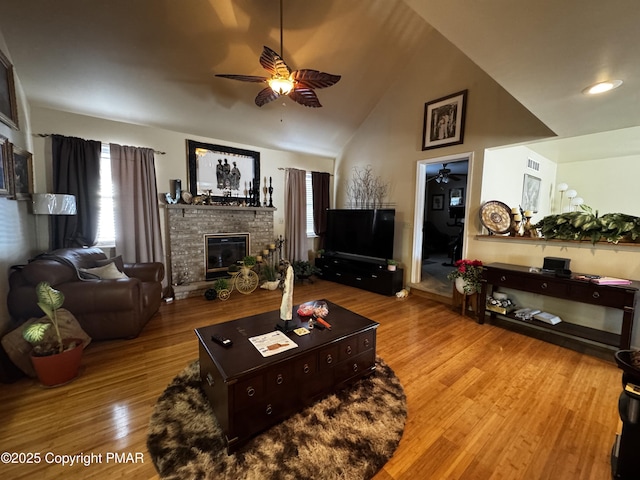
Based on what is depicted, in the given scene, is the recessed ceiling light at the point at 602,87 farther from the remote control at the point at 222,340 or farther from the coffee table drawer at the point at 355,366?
the remote control at the point at 222,340

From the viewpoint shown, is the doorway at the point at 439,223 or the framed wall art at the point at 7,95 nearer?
the framed wall art at the point at 7,95

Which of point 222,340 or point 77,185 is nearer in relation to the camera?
point 222,340

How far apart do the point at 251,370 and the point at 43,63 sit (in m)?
4.12

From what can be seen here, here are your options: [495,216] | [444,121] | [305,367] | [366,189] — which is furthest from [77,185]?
[495,216]

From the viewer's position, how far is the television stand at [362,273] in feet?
14.2

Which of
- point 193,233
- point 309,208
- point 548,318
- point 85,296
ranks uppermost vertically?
point 309,208

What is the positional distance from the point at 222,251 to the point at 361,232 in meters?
2.59

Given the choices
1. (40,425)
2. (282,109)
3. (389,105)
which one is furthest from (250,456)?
(389,105)

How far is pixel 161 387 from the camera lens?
196cm

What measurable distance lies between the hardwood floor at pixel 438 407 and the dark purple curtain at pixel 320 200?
3.21 metres

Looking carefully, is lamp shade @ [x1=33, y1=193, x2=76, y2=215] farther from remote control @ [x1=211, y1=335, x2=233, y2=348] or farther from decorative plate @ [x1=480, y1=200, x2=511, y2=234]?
decorative plate @ [x1=480, y1=200, x2=511, y2=234]

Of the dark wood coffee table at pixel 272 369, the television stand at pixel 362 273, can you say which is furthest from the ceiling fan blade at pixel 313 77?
the television stand at pixel 362 273

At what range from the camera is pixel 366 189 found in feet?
17.0

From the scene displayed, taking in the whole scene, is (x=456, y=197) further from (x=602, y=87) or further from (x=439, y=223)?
(x=602, y=87)
